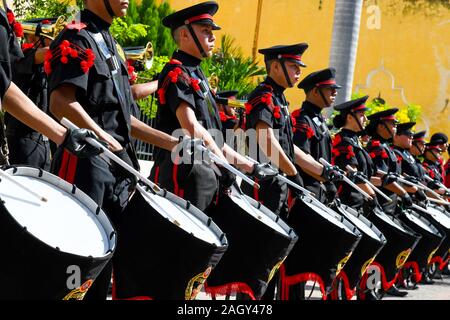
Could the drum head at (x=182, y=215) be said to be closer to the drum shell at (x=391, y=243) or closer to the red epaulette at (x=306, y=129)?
the red epaulette at (x=306, y=129)

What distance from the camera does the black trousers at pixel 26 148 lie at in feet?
19.5

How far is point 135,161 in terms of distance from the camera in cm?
478

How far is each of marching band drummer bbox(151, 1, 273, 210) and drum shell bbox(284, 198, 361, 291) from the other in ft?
2.66

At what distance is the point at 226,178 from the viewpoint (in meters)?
5.45

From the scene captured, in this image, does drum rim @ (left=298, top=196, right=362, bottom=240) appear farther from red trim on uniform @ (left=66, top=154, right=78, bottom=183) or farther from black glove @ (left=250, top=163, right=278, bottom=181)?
red trim on uniform @ (left=66, top=154, right=78, bottom=183)

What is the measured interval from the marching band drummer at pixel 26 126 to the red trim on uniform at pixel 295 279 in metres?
1.81

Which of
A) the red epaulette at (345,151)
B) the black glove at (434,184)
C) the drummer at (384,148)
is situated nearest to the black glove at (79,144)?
the red epaulette at (345,151)

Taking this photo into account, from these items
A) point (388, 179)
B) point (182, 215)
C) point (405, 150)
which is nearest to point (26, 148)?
point (182, 215)

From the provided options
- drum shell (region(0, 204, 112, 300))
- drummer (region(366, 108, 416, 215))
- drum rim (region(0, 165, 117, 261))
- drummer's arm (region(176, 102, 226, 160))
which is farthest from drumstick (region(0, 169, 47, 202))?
drummer (region(366, 108, 416, 215))

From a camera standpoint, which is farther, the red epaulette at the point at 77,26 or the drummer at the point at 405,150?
the drummer at the point at 405,150

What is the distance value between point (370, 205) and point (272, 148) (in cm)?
175

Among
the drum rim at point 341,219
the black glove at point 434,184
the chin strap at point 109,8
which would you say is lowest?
the black glove at point 434,184

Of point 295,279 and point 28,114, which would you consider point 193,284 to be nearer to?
point 28,114

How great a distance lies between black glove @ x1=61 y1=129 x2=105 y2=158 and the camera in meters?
3.90
